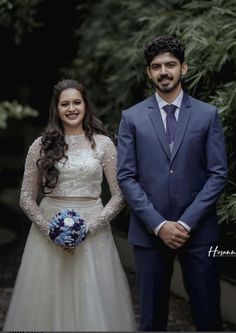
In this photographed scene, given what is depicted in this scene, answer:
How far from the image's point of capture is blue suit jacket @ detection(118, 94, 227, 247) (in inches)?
148

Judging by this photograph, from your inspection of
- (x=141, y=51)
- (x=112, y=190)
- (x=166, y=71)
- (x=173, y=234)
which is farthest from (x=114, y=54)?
(x=173, y=234)

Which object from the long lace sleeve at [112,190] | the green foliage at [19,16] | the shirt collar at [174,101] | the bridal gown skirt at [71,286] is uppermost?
the green foliage at [19,16]

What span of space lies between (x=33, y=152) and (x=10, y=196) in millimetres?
7744

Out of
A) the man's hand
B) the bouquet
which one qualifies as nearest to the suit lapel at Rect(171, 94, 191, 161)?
the man's hand

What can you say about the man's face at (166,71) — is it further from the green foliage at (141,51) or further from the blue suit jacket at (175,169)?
the green foliage at (141,51)

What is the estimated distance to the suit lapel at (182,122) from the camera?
3781 mm

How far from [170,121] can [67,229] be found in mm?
906

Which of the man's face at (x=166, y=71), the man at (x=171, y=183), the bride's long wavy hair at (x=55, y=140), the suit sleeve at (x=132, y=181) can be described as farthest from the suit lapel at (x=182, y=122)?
the bride's long wavy hair at (x=55, y=140)

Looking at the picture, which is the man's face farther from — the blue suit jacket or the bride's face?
the bride's face

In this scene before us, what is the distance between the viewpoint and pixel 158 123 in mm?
3844

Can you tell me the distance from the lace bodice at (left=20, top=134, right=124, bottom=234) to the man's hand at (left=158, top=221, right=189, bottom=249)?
466mm

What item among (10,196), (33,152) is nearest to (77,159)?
(33,152)

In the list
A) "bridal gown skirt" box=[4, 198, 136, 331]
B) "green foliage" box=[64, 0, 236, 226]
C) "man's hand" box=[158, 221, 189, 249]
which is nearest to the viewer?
"man's hand" box=[158, 221, 189, 249]

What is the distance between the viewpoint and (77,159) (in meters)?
4.05
